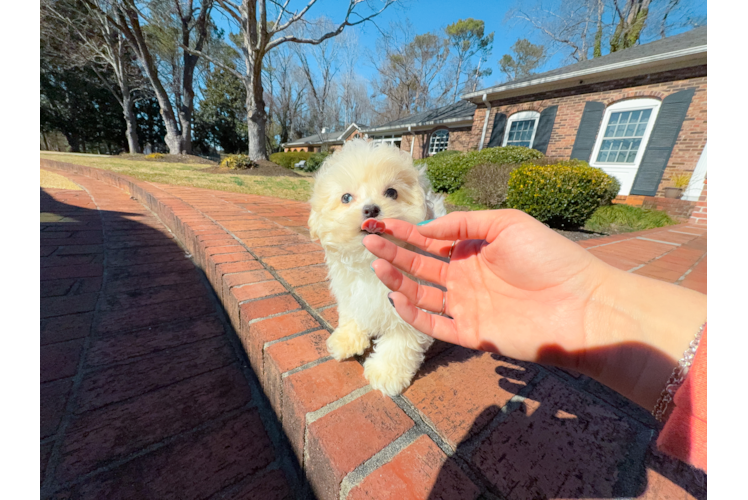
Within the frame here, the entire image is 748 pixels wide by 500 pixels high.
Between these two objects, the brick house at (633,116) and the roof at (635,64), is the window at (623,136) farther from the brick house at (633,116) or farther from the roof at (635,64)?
the roof at (635,64)

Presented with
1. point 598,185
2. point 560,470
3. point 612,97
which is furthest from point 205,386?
point 612,97

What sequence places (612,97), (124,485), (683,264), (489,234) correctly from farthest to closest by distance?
(612,97)
(683,264)
(489,234)
(124,485)

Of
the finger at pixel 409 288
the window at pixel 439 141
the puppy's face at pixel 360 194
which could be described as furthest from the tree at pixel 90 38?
the finger at pixel 409 288

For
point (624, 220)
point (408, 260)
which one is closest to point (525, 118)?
point (624, 220)

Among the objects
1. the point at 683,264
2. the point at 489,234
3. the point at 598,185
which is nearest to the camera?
the point at 489,234

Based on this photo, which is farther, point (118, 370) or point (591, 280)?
point (118, 370)

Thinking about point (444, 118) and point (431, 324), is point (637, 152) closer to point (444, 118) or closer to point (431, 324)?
point (444, 118)
